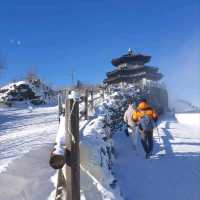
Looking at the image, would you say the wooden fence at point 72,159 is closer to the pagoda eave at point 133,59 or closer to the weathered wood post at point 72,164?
the weathered wood post at point 72,164

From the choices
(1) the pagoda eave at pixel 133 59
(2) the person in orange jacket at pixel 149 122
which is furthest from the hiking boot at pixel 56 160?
(1) the pagoda eave at pixel 133 59

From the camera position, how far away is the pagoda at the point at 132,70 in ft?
127

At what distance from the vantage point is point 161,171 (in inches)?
409

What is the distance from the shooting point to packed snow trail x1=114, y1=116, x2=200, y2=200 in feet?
28.6

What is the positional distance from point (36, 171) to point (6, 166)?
564 mm

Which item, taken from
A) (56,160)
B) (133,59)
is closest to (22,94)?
(133,59)

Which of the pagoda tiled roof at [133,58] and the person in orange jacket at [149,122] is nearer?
the person in orange jacket at [149,122]

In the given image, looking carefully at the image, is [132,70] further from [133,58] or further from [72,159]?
[72,159]

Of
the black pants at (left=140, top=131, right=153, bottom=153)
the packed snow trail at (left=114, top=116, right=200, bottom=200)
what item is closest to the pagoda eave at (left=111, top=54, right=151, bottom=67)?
the packed snow trail at (left=114, top=116, right=200, bottom=200)

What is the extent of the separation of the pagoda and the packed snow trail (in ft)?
80.2

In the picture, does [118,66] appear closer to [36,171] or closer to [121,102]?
[121,102]

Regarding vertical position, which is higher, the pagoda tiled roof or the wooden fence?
the pagoda tiled roof

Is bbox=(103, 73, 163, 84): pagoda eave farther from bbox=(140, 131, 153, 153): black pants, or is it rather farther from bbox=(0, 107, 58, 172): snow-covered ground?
bbox=(140, 131, 153, 153): black pants

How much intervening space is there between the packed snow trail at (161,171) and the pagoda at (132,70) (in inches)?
963
